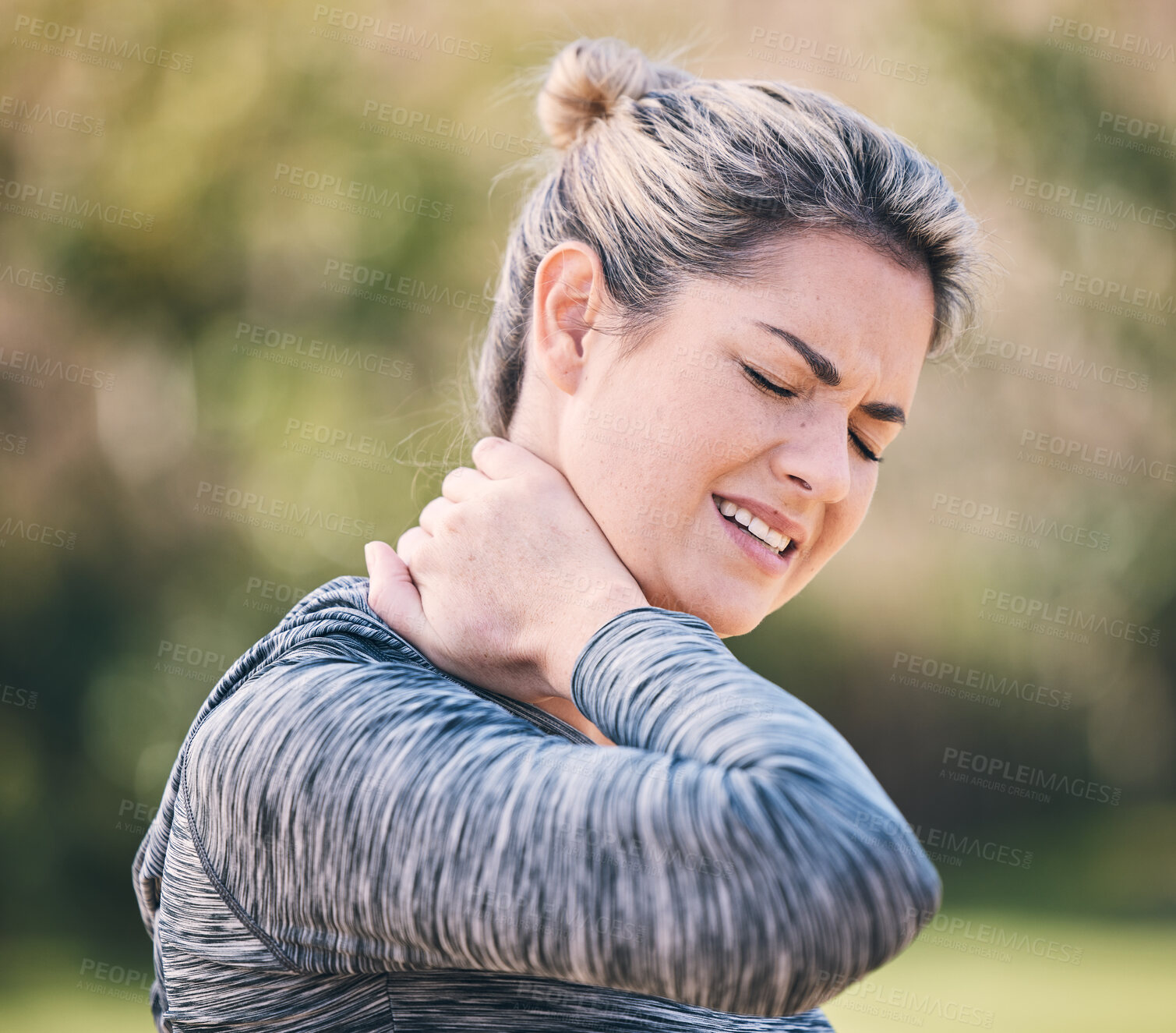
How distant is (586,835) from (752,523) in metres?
0.52

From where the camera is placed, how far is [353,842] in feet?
2.74

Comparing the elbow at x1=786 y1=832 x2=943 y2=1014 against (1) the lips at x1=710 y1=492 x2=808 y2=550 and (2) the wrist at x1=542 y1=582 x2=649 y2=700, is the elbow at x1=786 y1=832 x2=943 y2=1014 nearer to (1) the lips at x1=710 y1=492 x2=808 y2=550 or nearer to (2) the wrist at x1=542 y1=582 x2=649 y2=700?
(2) the wrist at x1=542 y1=582 x2=649 y2=700

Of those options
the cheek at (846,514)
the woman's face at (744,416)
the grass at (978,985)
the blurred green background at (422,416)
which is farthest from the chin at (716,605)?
the grass at (978,985)

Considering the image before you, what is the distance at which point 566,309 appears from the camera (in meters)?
1.32

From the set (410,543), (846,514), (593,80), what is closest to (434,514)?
(410,543)

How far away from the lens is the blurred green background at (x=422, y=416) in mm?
4809

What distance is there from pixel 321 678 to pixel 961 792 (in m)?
6.54

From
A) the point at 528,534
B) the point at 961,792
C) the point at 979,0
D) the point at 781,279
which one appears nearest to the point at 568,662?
the point at 528,534

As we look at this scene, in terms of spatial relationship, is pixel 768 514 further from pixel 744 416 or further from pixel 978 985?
pixel 978 985

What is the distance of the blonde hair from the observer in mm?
1215

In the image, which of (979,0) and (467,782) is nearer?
(467,782)

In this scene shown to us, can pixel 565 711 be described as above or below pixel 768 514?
below

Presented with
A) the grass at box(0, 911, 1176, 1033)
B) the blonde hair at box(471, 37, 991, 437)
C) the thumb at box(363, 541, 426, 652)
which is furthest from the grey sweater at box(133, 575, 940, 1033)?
the grass at box(0, 911, 1176, 1033)

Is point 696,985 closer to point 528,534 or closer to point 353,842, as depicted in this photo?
point 353,842
